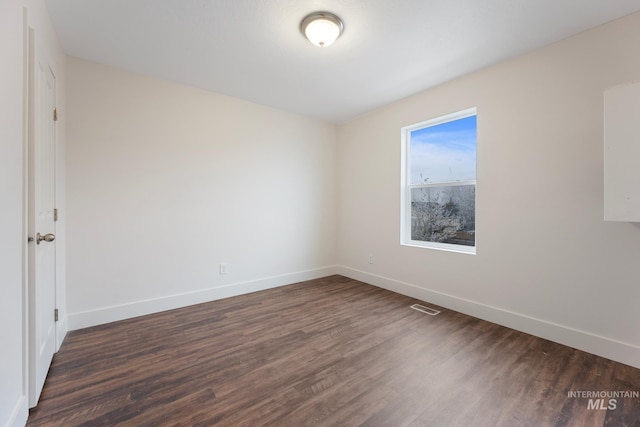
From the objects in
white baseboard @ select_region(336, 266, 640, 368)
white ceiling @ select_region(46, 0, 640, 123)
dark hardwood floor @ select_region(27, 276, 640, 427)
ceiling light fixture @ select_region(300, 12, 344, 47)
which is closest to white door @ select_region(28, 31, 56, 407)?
dark hardwood floor @ select_region(27, 276, 640, 427)

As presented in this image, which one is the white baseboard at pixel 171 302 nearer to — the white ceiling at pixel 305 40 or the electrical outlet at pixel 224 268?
the electrical outlet at pixel 224 268

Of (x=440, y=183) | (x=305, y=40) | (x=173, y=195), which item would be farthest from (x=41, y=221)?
(x=440, y=183)

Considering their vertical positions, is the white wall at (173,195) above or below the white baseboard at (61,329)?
above

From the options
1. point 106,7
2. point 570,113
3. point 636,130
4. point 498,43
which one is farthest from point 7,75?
point 570,113

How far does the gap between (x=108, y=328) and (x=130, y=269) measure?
1.89 feet

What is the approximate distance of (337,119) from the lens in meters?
4.35

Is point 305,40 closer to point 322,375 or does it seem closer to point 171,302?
point 322,375

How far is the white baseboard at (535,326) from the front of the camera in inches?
78.7

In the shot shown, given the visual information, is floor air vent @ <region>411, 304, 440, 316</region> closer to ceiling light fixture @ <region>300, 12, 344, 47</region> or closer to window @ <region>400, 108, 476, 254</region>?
window @ <region>400, 108, 476, 254</region>

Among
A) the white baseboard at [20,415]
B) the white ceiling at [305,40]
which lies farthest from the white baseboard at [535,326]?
the white baseboard at [20,415]

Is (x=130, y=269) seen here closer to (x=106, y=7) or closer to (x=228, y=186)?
(x=228, y=186)

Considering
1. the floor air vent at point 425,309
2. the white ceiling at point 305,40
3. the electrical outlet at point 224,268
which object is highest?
the white ceiling at point 305,40

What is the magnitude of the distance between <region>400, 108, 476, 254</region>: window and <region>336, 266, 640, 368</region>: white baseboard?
592 millimetres

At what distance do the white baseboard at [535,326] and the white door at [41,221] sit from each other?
3.46 m
